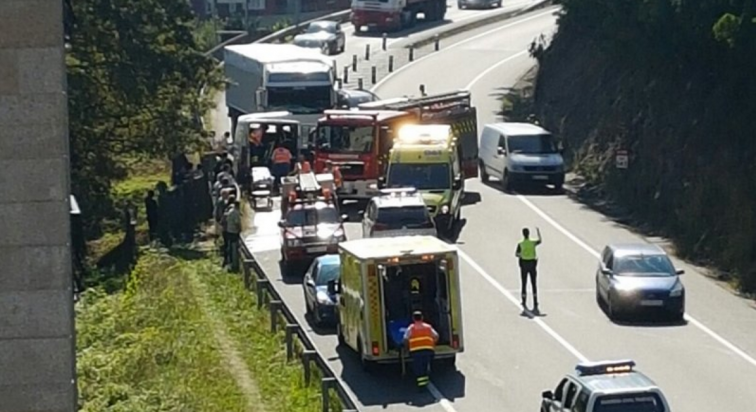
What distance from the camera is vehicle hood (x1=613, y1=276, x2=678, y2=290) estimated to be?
116ft

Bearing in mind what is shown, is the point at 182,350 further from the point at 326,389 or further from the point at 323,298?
the point at 326,389

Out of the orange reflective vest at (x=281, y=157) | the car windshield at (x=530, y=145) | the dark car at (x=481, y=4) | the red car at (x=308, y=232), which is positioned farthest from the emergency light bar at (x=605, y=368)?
the dark car at (x=481, y=4)

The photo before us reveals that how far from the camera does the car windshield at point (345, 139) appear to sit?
48.6m

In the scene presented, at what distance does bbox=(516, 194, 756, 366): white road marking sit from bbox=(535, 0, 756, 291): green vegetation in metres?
2.52

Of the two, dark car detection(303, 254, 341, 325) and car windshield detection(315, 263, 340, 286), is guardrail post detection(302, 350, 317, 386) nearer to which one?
dark car detection(303, 254, 341, 325)

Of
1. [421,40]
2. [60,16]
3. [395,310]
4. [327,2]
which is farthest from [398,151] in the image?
[327,2]

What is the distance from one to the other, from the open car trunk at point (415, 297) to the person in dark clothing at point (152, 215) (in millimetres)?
16479

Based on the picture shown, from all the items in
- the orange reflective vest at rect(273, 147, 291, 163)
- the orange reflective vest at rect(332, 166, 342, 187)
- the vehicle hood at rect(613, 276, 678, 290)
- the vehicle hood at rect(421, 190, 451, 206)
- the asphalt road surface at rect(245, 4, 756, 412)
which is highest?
the orange reflective vest at rect(273, 147, 291, 163)

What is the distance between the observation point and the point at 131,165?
5866cm

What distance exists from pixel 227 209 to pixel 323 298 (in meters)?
8.81

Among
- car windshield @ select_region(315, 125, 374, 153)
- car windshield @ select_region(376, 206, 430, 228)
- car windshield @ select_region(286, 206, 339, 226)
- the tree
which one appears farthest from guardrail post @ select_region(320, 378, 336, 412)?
car windshield @ select_region(315, 125, 374, 153)

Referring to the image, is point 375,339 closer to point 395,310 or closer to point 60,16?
point 395,310

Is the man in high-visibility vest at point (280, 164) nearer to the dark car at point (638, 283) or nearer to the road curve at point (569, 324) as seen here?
the road curve at point (569, 324)

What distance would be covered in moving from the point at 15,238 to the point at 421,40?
70370 millimetres
